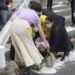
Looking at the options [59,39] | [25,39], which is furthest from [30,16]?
[59,39]

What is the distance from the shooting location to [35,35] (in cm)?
783

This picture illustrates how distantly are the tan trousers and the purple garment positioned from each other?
13 cm

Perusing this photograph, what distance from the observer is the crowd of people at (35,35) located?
23.0 ft

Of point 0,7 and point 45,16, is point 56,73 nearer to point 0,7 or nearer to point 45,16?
point 45,16

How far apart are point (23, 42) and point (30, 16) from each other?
21.6 inches

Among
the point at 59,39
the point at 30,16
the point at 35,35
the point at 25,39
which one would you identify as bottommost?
the point at 59,39

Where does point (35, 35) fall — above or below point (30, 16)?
below

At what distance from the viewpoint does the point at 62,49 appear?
26.5ft

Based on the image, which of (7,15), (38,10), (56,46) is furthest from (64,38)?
(7,15)

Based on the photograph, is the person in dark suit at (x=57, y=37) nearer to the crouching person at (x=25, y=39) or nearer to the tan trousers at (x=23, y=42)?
the crouching person at (x=25, y=39)

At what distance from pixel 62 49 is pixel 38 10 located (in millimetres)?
1080

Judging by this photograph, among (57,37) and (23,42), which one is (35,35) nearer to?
(57,37)

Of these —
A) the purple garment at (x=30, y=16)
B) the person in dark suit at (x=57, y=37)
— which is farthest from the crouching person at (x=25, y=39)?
the person in dark suit at (x=57, y=37)

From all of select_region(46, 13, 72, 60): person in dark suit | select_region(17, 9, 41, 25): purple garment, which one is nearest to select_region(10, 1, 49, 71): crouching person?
select_region(17, 9, 41, 25): purple garment
